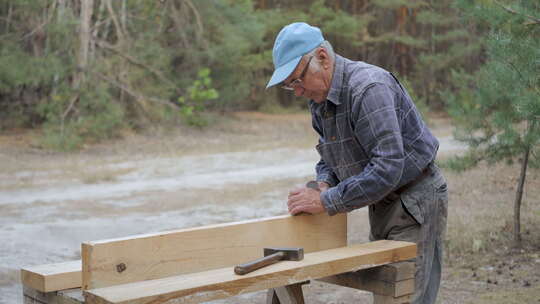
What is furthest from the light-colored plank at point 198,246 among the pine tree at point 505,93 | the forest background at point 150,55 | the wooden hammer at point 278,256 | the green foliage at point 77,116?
the green foliage at point 77,116

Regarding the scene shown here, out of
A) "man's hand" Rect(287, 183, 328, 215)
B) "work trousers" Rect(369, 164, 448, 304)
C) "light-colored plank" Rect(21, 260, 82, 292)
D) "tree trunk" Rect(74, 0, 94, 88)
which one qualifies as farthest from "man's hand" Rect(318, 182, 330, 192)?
"tree trunk" Rect(74, 0, 94, 88)

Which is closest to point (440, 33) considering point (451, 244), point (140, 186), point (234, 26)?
point (234, 26)

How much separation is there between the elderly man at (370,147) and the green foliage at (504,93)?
1.68m

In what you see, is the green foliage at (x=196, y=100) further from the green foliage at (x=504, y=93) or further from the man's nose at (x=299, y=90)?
the man's nose at (x=299, y=90)

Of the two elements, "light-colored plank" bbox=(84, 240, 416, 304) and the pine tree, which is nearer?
"light-colored plank" bbox=(84, 240, 416, 304)

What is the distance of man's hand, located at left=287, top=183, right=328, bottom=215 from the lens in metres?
3.21

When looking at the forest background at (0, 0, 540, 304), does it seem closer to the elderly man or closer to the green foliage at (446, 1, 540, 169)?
the green foliage at (446, 1, 540, 169)

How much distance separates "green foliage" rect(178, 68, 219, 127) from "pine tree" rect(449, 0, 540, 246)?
9752 mm

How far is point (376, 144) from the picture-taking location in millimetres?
3010

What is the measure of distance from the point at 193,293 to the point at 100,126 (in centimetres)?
1359

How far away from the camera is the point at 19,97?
1738 centimetres

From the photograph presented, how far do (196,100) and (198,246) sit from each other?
49.8 ft

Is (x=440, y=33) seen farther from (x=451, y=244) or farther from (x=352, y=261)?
(x=352, y=261)

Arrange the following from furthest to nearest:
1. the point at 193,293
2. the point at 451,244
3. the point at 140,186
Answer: the point at 140,186 < the point at 451,244 < the point at 193,293
